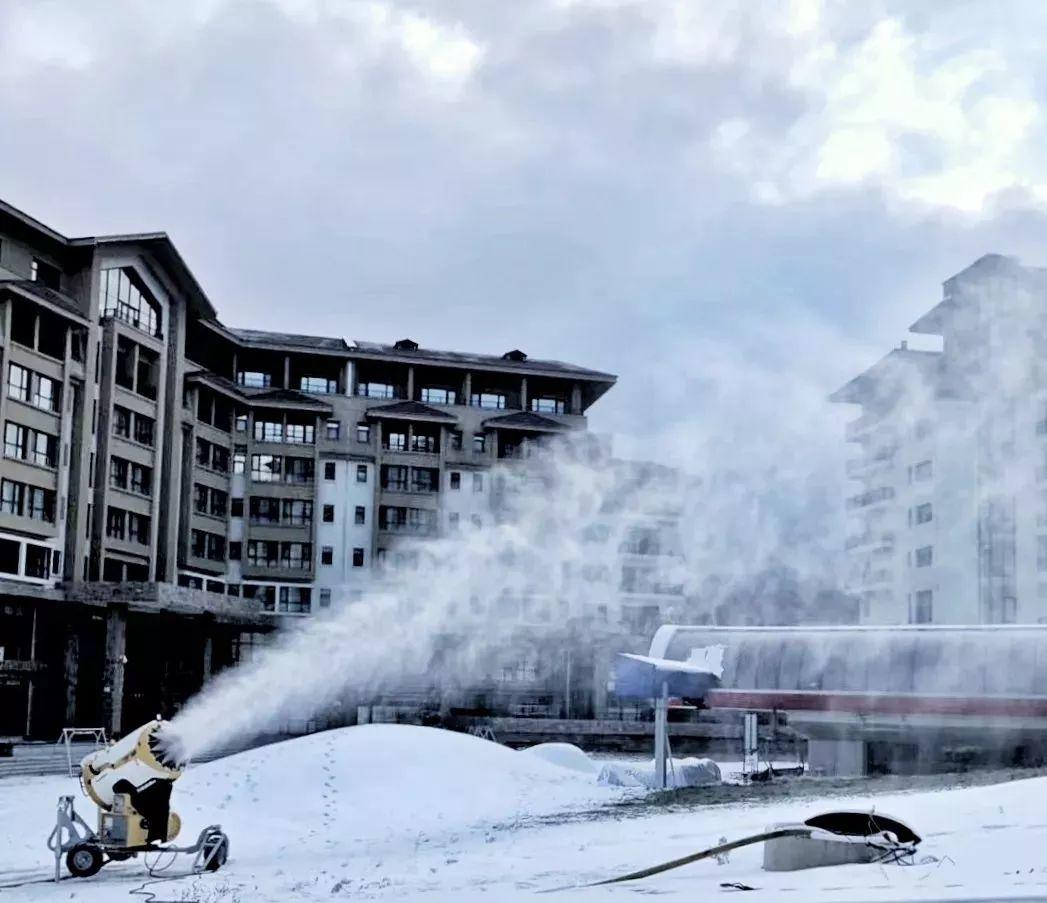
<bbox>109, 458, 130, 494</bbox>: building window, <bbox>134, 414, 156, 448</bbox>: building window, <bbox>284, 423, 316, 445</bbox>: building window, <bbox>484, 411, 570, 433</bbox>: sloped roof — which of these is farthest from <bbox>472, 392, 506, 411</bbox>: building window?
<bbox>109, 458, 130, 494</bbox>: building window

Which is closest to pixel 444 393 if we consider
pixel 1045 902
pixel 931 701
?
pixel 931 701

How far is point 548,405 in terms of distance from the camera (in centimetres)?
9925

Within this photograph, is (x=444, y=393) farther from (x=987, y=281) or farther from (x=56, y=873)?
(x=56, y=873)

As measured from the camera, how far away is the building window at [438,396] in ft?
319

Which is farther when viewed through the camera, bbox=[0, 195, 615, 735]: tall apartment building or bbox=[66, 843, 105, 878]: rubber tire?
bbox=[0, 195, 615, 735]: tall apartment building

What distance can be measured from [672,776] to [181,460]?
5195 centimetres

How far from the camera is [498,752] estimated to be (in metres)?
39.0

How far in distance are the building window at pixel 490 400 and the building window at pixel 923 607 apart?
34.2m

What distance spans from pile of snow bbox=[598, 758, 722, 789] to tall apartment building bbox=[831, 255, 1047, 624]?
52.1 feet

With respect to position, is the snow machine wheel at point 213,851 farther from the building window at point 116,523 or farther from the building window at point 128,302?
the building window at point 128,302

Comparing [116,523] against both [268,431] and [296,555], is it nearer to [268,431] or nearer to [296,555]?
[296,555]

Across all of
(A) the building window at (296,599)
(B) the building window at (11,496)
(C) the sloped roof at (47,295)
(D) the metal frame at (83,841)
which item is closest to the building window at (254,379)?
(A) the building window at (296,599)

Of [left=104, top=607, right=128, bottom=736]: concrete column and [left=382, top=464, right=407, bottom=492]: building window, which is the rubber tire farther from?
[left=382, top=464, right=407, bottom=492]: building window

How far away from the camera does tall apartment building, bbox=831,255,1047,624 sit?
52.6m
